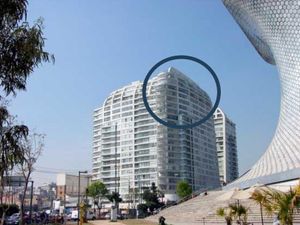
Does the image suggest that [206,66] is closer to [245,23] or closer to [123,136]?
[245,23]

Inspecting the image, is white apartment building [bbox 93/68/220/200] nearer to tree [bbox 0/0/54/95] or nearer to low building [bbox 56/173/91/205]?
low building [bbox 56/173/91/205]

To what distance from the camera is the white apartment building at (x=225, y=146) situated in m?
169

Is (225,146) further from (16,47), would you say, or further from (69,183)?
(16,47)

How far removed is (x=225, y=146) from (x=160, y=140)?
41558 mm

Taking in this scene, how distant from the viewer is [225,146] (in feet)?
551

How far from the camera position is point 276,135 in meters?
52.3

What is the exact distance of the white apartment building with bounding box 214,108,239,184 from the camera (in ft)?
554

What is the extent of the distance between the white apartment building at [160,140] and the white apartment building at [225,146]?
16.7 m

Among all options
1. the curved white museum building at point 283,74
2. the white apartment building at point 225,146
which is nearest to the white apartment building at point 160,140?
the white apartment building at point 225,146

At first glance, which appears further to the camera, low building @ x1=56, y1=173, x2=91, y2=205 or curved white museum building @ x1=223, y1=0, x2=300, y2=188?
low building @ x1=56, y1=173, x2=91, y2=205

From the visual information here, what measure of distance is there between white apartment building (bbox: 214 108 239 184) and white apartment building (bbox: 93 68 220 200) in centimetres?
1668

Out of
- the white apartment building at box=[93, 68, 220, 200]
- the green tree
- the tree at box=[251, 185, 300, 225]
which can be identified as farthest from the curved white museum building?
the white apartment building at box=[93, 68, 220, 200]

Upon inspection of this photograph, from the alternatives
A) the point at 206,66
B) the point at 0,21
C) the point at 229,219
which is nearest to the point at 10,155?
the point at 0,21

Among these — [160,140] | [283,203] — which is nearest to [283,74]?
[283,203]
